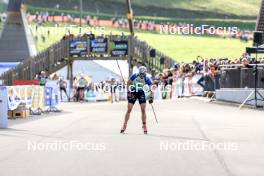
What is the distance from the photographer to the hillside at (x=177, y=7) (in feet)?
397

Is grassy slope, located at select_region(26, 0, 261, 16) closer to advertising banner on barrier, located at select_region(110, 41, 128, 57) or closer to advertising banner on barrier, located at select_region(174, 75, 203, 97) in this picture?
advertising banner on barrier, located at select_region(110, 41, 128, 57)

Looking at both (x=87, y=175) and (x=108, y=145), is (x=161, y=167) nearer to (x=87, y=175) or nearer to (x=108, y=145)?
(x=87, y=175)

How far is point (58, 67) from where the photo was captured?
5266cm

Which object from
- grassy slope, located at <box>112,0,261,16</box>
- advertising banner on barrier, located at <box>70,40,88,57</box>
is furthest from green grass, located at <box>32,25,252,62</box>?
grassy slope, located at <box>112,0,261,16</box>

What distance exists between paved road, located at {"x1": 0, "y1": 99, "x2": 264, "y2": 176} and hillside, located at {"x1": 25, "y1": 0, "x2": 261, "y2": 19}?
9366 cm

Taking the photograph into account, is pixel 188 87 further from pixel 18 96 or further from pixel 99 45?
pixel 18 96

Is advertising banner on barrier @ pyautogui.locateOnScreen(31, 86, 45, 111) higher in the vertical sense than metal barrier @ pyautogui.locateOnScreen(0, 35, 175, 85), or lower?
lower

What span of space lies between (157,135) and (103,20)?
75054 mm

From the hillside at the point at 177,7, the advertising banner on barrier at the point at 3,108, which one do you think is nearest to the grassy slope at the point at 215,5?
the hillside at the point at 177,7

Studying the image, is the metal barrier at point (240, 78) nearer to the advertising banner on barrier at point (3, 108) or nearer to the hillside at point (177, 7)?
the advertising banner on barrier at point (3, 108)

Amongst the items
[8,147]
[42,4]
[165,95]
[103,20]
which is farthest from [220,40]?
[8,147]

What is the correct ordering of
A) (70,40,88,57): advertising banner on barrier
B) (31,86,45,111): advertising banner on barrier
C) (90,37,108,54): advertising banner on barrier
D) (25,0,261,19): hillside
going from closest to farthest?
(31,86,45,111): advertising banner on barrier, (90,37,108,54): advertising banner on barrier, (70,40,88,57): advertising banner on barrier, (25,0,261,19): hillside

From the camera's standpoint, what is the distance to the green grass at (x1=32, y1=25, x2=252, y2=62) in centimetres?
7738

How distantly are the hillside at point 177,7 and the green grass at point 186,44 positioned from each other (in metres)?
28.0
